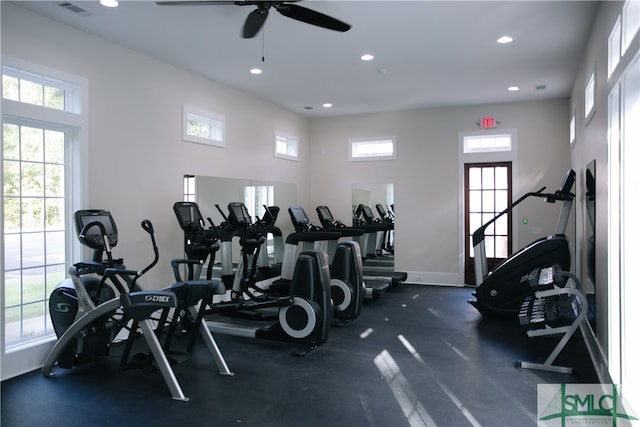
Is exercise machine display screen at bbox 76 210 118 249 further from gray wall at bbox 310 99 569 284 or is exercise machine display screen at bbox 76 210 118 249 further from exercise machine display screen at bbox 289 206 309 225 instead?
gray wall at bbox 310 99 569 284

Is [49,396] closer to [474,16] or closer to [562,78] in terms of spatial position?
[474,16]

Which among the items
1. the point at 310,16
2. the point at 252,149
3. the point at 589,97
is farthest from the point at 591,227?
the point at 252,149

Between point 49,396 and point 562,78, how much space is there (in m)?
7.01

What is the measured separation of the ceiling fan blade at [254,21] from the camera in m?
3.33

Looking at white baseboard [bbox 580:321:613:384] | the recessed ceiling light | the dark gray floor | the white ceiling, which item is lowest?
the dark gray floor

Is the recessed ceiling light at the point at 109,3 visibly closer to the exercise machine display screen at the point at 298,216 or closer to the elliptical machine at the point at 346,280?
the elliptical machine at the point at 346,280

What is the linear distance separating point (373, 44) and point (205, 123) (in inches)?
106

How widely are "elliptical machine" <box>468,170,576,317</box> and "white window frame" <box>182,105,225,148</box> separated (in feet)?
12.8

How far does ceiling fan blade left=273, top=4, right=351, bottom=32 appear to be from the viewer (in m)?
3.25

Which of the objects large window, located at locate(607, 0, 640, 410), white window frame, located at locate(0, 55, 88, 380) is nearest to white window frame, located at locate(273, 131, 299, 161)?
white window frame, located at locate(0, 55, 88, 380)

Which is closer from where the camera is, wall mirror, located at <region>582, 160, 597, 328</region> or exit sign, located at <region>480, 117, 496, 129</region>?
wall mirror, located at <region>582, 160, 597, 328</region>

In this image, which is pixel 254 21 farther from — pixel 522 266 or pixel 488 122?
pixel 488 122

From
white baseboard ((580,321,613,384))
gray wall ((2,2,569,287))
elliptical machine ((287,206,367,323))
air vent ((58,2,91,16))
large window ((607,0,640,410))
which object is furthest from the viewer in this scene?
elliptical machine ((287,206,367,323))

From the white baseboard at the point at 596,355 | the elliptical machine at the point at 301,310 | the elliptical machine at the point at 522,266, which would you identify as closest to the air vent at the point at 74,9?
the elliptical machine at the point at 301,310
